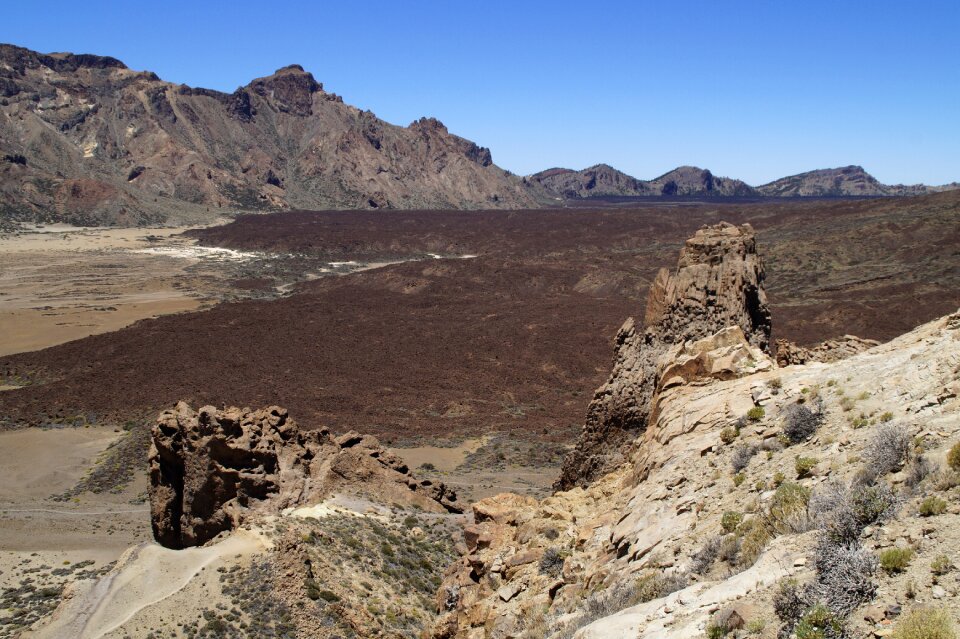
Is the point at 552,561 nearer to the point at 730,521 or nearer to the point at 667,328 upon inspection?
the point at 730,521

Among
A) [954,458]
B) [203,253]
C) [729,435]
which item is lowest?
[203,253]

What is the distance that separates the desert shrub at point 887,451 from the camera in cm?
684

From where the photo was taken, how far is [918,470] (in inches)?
256

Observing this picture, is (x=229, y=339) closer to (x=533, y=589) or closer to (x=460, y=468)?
(x=460, y=468)

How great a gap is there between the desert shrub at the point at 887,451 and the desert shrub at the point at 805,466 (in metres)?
0.61

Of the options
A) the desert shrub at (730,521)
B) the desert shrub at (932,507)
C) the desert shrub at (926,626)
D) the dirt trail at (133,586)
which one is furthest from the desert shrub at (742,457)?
the dirt trail at (133,586)

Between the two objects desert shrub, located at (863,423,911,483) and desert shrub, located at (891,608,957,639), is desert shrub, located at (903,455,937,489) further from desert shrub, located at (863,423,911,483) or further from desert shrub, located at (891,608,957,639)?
desert shrub, located at (891,608,957,639)

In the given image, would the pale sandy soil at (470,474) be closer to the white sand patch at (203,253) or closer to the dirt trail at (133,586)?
the dirt trail at (133,586)

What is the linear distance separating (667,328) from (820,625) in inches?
462

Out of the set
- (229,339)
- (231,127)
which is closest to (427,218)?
(231,127)

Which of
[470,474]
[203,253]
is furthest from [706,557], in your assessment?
[203,253]

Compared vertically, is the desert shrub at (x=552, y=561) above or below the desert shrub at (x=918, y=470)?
below

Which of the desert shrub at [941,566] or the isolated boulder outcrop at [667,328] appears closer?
the desert shrub at [941,566]

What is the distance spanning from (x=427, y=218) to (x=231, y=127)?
70890mm
